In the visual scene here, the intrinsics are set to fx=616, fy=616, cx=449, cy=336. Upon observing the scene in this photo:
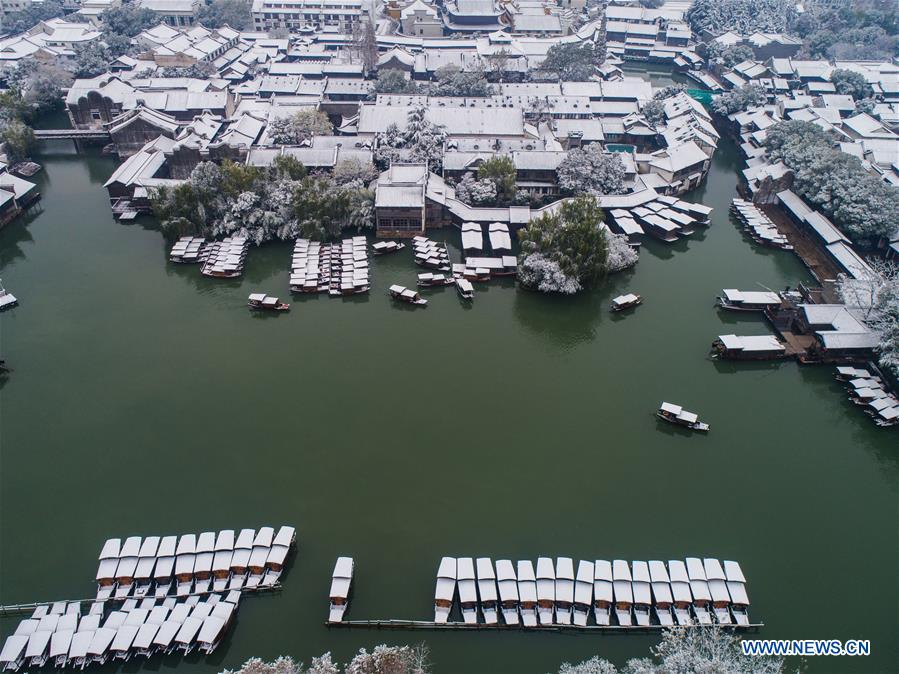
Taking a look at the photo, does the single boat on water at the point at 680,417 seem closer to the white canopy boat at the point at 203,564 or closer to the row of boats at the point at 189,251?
the white canopy boat at the point at 203,564

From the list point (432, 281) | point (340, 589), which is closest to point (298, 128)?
point (432, 281)

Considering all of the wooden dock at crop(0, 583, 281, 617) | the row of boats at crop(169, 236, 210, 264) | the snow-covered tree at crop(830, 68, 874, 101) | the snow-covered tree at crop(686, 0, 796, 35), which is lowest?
the wooden dock at crop(0, 583, 281, 617)

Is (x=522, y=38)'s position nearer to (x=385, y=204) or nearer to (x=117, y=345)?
(x=385, y=204)

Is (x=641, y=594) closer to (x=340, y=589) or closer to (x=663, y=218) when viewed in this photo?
(x=340, y=589)

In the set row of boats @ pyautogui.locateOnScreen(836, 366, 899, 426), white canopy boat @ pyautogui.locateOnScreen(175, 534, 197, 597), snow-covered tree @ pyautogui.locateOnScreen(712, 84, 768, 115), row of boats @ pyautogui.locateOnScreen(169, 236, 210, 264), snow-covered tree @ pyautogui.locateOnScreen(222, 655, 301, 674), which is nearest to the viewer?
snow-covered tree @ pyautogui.locateOnScreen(222, 655, 301, 674)

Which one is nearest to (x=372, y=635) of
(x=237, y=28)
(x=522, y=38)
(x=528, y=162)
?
(x=528, y=162)

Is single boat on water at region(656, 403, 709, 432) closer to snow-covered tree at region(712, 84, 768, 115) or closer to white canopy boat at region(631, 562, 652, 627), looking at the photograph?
white canopy boat at region(631, 562, 652, 627)

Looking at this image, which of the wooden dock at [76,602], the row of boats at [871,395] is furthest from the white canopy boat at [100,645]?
the row of boats at [871,395]

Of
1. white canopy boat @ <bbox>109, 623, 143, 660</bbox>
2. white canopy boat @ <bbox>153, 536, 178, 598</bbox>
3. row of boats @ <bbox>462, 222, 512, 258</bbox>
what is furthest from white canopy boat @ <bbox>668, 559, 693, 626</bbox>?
row of boats @ <bbox>462, 222, 512, 258</bbox>
